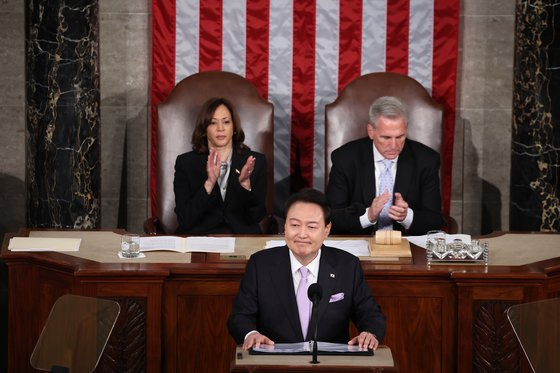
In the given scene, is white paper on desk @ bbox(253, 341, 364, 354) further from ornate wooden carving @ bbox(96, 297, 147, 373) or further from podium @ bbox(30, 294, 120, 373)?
ornate wooden carving @ bbox(96, 297, 147, 373)

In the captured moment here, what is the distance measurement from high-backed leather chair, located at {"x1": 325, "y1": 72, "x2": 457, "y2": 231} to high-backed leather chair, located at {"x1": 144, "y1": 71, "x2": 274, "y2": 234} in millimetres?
382

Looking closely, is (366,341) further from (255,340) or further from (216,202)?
(216,202)

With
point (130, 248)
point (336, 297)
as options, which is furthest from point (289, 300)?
point (130, 248)

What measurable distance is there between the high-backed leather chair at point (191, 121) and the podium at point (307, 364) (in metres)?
3.14

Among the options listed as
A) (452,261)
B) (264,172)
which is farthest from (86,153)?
(452,261)

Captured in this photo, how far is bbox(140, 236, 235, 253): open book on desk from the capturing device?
549 centimetres

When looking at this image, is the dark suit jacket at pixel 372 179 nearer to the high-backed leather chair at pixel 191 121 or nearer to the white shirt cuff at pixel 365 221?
the white shirt cuff at pixel 365 221

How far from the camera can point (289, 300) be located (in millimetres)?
4504

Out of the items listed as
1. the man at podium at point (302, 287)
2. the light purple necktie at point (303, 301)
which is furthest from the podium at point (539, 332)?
the light purple necktie at point (303, 301)

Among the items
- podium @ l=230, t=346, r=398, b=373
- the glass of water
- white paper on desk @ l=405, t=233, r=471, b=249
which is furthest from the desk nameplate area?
podium @ l=230, t=346, r=398, b=373

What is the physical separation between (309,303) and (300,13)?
330 cm

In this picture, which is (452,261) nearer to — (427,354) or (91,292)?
(427,354)

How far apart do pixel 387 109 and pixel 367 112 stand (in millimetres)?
629

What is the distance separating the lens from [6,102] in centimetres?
740
